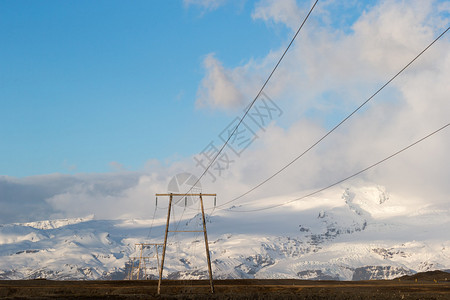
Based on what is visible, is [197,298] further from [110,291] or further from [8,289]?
[8,289]

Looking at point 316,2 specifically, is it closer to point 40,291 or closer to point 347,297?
point 347,297

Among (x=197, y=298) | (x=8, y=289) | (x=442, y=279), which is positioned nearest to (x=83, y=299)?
(x=197, y=298)

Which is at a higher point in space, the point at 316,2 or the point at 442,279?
the point at 316,2

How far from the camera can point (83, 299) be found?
44781 mm

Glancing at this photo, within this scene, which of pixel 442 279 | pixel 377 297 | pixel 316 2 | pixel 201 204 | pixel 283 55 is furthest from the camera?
pixel 442 279

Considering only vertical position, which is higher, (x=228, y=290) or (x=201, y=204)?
(x=201, y=204)

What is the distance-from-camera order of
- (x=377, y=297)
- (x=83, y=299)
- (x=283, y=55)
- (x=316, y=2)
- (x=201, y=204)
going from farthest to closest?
1. (x=201, y=204)
2. (x=377, y=297)
3. (x=83, y=299)
4. (x=283, y=55)
5. (x=316, y=2)

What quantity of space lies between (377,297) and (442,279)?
253 ft

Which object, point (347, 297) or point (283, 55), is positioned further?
point (347, 297)

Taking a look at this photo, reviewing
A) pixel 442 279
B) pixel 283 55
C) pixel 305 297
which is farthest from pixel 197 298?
pixel 442 279

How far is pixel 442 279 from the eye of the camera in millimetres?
114688

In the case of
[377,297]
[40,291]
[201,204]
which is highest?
[201,204]

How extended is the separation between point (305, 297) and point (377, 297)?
286 inches

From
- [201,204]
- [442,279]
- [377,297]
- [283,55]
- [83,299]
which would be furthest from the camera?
[442,279]
